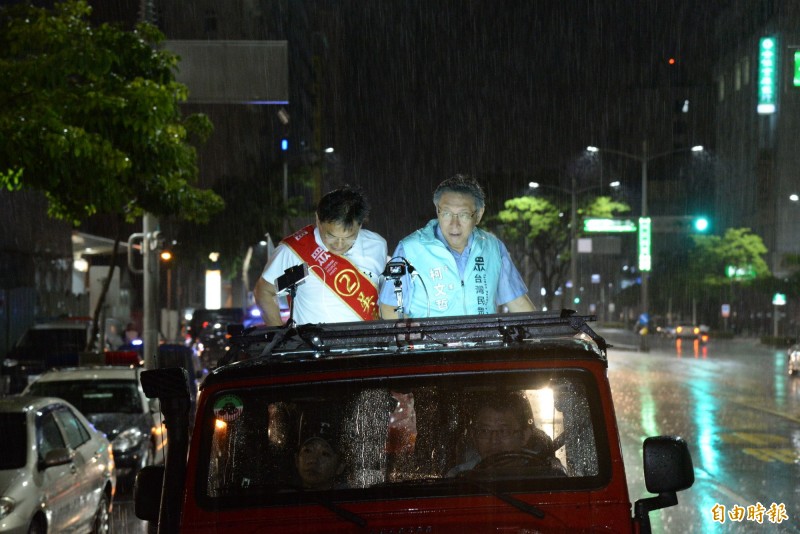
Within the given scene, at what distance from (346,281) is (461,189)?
2.64 feet

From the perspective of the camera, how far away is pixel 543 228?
6369 centimetres

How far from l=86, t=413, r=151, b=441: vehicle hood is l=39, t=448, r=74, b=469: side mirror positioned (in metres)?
4.51

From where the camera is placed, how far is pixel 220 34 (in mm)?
66500

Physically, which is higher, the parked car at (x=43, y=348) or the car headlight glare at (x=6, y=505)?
the parked car at (x=43, y=348)

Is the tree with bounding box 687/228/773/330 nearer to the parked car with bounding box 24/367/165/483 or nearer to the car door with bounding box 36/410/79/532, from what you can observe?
the parked car with bounding box 24/367/165/483

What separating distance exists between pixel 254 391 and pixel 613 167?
336 ft

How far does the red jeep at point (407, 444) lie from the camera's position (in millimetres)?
3762

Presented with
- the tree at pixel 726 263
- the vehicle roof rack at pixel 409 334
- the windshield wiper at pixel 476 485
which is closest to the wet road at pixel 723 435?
the vehicle roof rack at pixel 409 334

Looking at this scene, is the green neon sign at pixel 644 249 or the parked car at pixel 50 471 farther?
the green neon sign at pixel 644 249

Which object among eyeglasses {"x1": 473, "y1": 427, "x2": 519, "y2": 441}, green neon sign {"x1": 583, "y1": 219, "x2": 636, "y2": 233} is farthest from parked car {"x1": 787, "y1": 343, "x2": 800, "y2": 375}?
eyeglasses {"x1": 473, "y1": 427, "x2": 519, "y2": 441}

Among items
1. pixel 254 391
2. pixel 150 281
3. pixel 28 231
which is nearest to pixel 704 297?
pixel 28 231

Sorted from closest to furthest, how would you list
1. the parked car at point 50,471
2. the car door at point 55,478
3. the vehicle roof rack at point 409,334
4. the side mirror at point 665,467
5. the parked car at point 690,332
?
1. the side mirror at point 665,467
2. the vehicle roof rack at point 409,334
3. the parked car at point 50,471
4. the car door at point 55,478
5. the parked car at point 690,332

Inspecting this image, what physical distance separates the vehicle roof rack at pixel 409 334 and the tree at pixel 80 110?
24.1 feet

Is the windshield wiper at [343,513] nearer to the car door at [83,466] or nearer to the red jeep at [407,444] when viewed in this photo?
the red jeep at [407,444]
